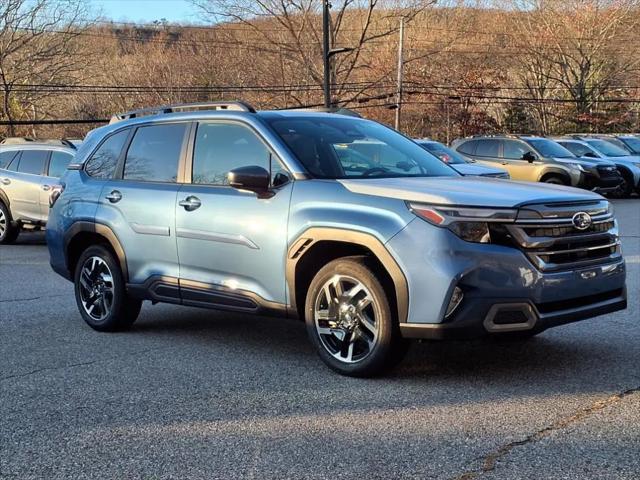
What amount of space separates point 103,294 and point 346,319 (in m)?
2.69

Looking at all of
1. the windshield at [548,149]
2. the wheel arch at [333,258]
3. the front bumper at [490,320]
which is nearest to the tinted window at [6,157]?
the wheel arch at [333,258]

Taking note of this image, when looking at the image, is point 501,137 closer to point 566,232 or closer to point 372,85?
point 566,232

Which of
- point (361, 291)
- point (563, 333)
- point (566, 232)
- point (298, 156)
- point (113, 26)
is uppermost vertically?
point (113, 26)

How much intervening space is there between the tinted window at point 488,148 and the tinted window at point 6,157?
12.4 metres

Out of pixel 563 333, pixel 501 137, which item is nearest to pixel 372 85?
pixel 501 137

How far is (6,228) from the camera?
14.7 metres

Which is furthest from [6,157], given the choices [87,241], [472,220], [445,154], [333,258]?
[472,220]

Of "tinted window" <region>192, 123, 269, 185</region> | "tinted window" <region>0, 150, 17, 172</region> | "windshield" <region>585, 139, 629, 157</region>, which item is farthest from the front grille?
"windshield" <region>585, 139, 629, 157</region>

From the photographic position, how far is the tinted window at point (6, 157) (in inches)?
589

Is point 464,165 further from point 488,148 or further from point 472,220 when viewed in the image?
point 472,220

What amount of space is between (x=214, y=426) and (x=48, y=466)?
0.89 meters

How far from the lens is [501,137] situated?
869 inches

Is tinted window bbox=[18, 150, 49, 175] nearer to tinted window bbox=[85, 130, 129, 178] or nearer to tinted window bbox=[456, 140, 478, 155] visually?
tinted window bbox=[85, 130, 129, 178]

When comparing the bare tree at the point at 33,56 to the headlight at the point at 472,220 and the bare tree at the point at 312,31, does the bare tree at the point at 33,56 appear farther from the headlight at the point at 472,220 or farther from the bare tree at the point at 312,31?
the headlight at the point at 472,220
